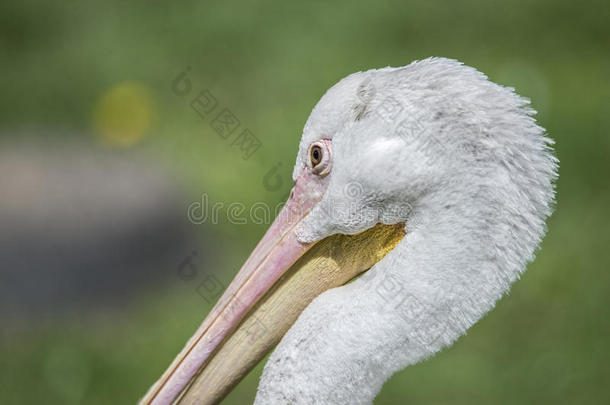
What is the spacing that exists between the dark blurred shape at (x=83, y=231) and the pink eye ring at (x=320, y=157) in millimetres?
3355

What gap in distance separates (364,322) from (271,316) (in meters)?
0.41

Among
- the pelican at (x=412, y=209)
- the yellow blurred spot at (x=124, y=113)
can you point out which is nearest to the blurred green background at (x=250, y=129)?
the yellow blurred spot at (x=124, y=113)

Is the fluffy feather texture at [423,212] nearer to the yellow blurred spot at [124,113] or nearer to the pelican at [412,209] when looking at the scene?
the pelican at [412,209]

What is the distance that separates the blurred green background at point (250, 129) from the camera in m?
4.79

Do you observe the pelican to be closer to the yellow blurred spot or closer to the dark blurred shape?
the dark blurred shape

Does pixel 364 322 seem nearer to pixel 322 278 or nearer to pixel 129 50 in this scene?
pixel 322 278

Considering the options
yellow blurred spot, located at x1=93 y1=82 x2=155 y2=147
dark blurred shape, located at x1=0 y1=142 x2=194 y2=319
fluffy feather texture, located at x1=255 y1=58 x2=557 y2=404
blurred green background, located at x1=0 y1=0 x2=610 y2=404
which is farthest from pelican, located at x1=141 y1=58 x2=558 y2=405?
yellow blurred spot, located at x1=93 y1=82 x2=155 y2=147

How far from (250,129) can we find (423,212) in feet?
15.5

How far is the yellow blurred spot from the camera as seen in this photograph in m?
7.07

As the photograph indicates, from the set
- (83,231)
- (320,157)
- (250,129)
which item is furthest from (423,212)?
(250,129)

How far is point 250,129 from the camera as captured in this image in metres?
6.90

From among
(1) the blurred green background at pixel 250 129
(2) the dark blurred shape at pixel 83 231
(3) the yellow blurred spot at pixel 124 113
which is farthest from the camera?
(3) the yellow blurred spot at pixel 124 113

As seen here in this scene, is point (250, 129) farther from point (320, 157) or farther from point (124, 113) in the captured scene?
point (320, 157)

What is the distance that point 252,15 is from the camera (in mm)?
8367
